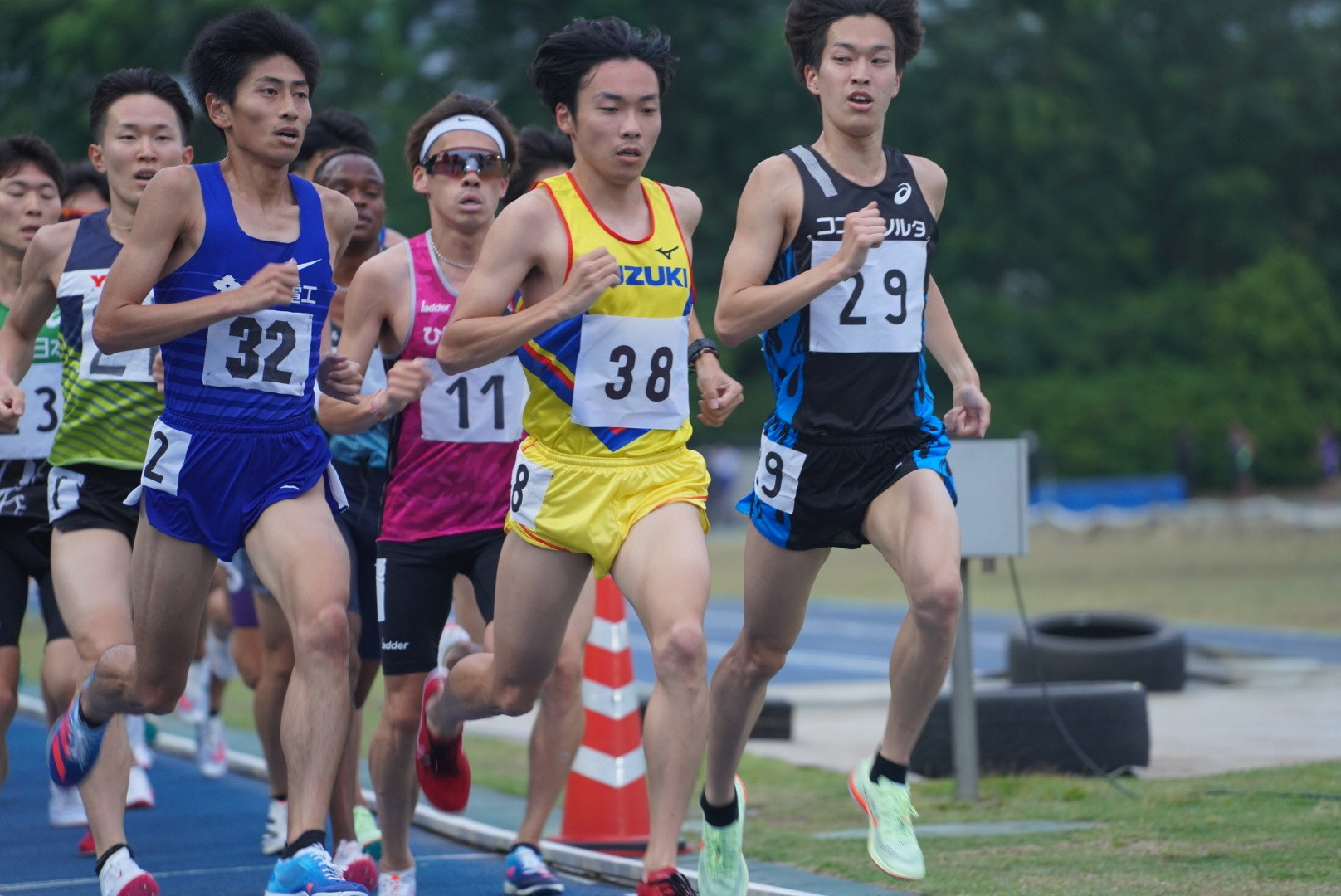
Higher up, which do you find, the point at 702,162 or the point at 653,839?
the point at 702,162

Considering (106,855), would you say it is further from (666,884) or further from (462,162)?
(462,162)

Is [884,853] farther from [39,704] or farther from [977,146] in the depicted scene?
[977,146]

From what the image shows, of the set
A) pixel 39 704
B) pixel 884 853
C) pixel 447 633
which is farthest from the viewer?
pixel 39 704

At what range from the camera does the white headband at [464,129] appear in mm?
6758

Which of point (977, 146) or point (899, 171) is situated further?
point (977, 146)

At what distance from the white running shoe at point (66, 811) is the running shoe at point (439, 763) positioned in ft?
8.94

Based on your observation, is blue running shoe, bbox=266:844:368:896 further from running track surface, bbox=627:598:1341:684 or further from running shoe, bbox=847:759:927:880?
running track surface, bbox=627:598:1341:684

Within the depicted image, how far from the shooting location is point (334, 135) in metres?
7.87

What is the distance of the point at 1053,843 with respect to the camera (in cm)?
676

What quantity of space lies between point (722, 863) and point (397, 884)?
1.42 m

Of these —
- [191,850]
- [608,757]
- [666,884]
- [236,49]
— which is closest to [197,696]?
[191,850]

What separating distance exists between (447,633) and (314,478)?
2896mm

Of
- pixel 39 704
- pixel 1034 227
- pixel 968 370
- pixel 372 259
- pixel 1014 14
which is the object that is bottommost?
pixel 39 704

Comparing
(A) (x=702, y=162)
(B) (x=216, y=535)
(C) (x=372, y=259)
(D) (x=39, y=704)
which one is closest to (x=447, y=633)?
(C) (x=372, y=259)
